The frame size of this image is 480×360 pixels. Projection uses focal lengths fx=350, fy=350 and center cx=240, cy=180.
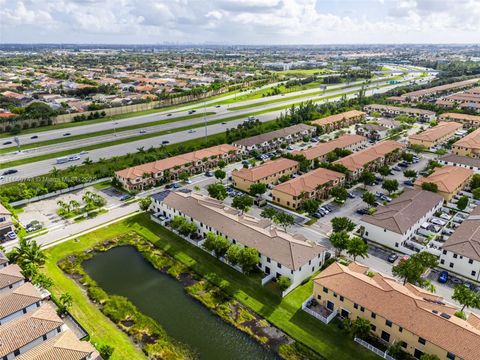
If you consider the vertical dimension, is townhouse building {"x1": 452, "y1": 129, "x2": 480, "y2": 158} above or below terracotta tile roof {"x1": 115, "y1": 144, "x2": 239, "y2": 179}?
below

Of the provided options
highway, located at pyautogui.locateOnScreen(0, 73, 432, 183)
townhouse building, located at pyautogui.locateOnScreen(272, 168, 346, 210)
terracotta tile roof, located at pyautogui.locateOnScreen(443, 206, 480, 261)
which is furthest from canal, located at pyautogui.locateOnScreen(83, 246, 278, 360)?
highway, located at pyautogui.locateOnScreen(0, 73, 432, 183)

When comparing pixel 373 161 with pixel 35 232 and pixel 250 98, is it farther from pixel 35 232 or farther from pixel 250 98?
pixel 250 98

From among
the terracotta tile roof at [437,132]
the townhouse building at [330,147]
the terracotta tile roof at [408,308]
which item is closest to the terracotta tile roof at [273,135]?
the townhouse building at [330,147]

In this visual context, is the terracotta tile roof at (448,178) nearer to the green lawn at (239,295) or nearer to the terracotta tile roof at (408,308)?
the terracotta tile roof at (408,308)

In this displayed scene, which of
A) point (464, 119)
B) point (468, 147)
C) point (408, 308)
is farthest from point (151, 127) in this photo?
point (464, 119)

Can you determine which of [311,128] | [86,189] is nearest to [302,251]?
[86,189]

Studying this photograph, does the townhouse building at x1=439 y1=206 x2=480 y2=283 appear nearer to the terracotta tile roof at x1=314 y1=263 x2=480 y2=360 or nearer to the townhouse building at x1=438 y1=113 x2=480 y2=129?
the terracotta tile roof at x1=314 y1=263 x2=480 y2=360

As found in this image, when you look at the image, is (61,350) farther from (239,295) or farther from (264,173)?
(264,173)
